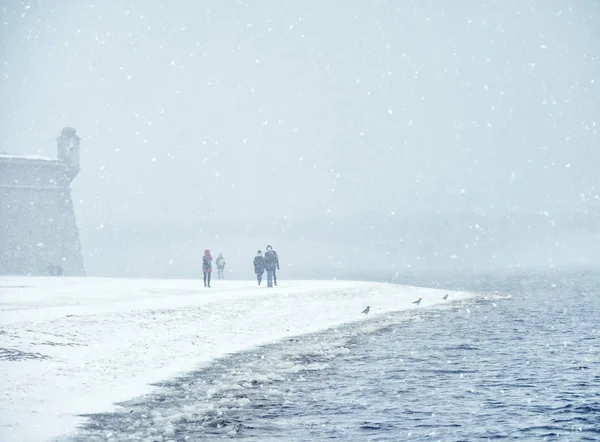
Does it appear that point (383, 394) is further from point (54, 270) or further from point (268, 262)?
point (54, 270)

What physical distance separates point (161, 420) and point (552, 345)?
1622 cm

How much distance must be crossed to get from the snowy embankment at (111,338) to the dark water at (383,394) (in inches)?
34.1

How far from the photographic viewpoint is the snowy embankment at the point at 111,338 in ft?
43.1

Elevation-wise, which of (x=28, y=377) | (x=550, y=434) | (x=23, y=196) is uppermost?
(x=23, y=196)

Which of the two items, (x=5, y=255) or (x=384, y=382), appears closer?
(x=384, y=382)

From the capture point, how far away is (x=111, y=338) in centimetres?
1972

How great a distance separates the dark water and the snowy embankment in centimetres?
87

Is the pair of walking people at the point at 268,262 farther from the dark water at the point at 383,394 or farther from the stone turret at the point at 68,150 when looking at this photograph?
the stone turret at the point at 68,150

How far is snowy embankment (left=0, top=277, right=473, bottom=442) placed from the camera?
13.1 metres

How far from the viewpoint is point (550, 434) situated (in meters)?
12.2

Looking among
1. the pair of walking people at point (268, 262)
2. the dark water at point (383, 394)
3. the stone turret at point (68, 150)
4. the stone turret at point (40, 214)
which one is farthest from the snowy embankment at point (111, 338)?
the stone turret at point (68, 150)

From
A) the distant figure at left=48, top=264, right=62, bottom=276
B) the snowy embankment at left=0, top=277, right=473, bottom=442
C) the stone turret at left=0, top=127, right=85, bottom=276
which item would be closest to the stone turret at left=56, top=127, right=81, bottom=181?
the stone turret at left=0, top=127, right=85, bottom=276

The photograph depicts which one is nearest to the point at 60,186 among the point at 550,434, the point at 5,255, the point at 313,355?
the point at 5,255

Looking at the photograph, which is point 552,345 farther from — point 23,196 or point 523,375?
point 23,196
